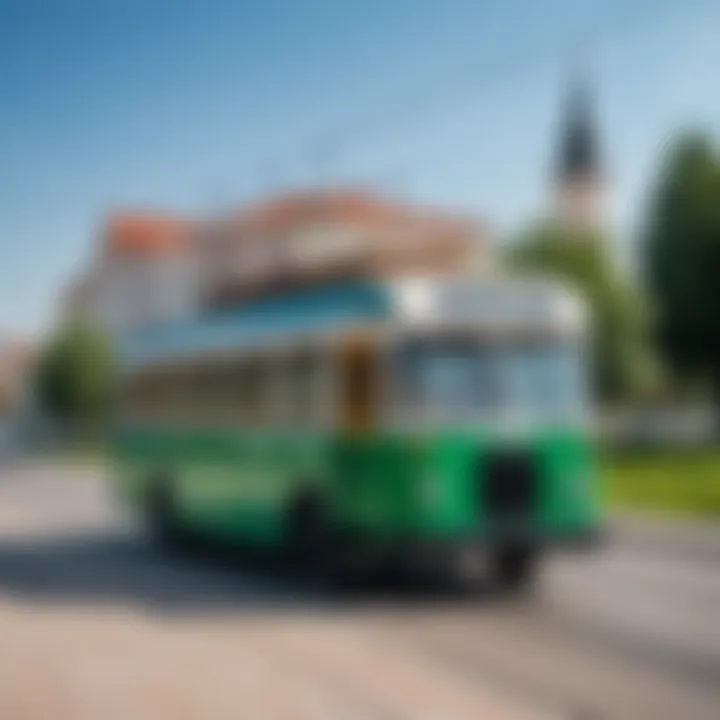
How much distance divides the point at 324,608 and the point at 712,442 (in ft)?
33.7

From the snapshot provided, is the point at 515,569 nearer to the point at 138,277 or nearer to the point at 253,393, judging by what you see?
the point at 253,393

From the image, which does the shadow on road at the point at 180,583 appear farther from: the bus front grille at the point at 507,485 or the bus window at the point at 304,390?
the bus window at the point at 304,390

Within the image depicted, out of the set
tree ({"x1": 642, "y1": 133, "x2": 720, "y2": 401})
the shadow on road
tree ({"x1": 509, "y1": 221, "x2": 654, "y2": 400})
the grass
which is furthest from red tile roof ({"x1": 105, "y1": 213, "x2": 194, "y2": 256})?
tree ({"x1": 642, "y1": 133, "x2": 720, "y2": 401})

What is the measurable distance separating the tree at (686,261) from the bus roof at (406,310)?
13.9 meters

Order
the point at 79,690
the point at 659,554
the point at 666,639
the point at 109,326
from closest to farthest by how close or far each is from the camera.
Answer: the point at 79,690 → the point at 109,326 → the point at 666,639 → the point at 659,554

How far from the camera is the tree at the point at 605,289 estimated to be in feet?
57.8

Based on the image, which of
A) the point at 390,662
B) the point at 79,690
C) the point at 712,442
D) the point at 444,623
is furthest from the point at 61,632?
the point at 712,442

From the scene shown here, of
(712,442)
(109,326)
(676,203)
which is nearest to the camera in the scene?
(109,326)

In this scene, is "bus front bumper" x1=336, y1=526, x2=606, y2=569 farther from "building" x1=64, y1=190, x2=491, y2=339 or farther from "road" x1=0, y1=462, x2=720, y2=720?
"building" x1=64, y1=190, x2=491, y2=339

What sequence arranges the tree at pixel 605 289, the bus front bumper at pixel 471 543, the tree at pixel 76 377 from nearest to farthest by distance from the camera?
1. the tree at pixel 76 377
2. the bus front bumper at pixel 471 543
3. the tree at pixel 605 289

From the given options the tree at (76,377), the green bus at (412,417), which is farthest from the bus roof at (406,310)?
the tree at (76,377)

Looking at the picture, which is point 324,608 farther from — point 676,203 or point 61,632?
point 676,203

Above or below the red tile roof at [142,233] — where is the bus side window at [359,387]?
below

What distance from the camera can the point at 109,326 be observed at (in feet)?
17.6
